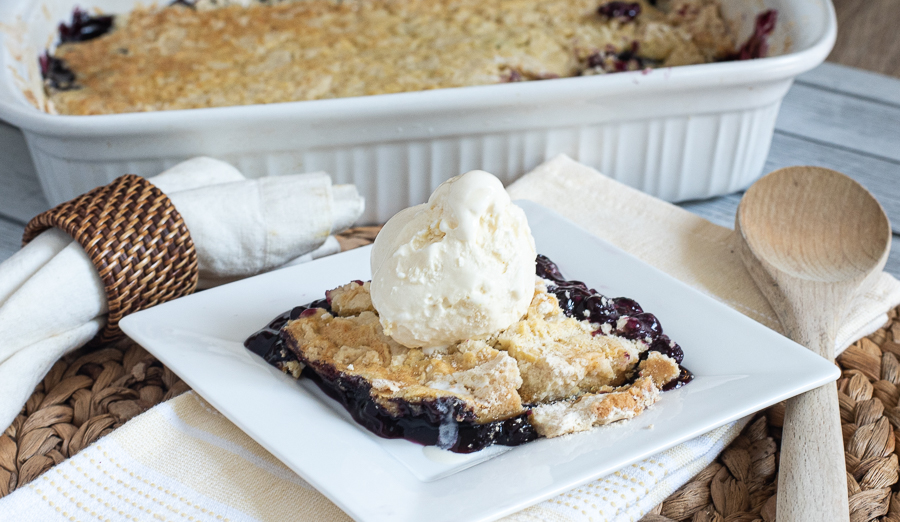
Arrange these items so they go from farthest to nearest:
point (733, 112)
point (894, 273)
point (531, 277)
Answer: point (733, 112), point (894, 273), point (531, 277)

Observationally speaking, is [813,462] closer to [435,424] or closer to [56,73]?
[435,424]

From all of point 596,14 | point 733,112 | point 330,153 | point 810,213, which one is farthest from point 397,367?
point 596,14

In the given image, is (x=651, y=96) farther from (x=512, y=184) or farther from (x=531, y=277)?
(x=531, y=277)

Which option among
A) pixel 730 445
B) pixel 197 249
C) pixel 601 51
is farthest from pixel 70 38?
pixel 730 445

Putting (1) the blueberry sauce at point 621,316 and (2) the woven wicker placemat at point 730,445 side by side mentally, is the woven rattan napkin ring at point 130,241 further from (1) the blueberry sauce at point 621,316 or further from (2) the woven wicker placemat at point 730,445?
(1) the blueberry sauce at point 621,316

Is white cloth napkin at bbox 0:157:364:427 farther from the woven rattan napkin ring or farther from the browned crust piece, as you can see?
the browned crust piece

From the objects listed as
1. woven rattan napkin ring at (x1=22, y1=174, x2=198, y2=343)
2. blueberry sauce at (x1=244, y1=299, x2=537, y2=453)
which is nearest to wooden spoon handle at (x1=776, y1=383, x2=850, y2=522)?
blueberry sauce at (x1=244, y1=299, x2=537, y2=453)
